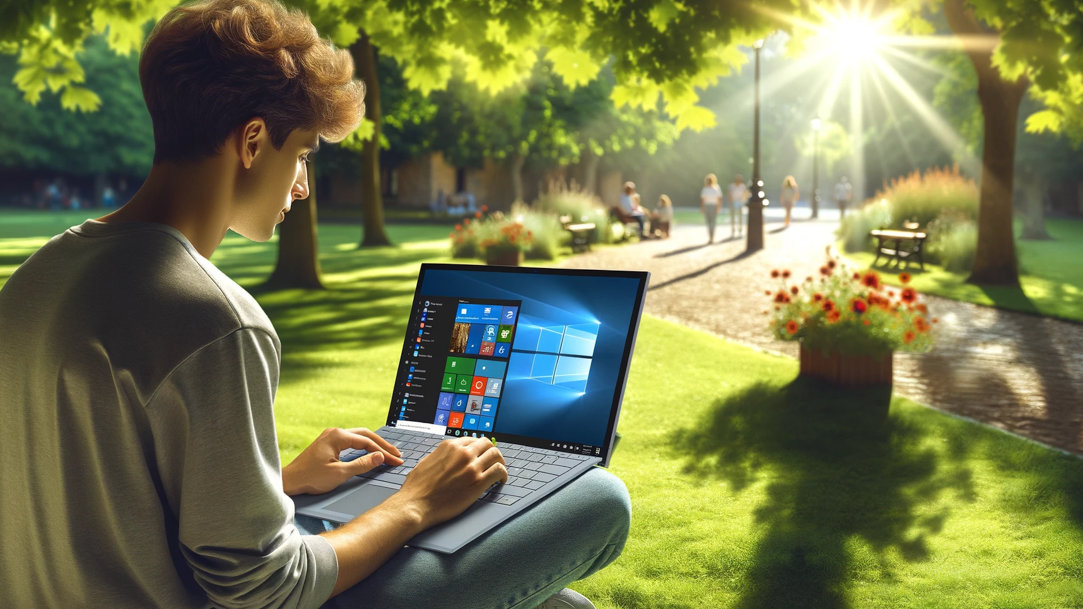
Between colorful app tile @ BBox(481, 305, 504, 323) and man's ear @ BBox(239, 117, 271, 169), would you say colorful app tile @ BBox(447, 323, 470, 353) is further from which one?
man's ear @ BBox(239, 117, 271, 169)

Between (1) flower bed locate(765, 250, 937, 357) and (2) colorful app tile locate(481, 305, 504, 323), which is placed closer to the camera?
(2) colorful app tile locate(481, 305, 504, 323)

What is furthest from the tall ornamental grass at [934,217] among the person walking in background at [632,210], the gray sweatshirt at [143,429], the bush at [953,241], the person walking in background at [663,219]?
the gray sweatshirt at [143,429]

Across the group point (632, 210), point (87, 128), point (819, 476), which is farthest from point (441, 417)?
point (87, 128)

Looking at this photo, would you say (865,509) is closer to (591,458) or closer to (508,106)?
(591,458)

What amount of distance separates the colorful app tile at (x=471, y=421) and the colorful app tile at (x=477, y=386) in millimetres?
55

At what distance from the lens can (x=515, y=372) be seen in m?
2.30

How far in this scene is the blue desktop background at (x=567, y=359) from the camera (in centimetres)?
221

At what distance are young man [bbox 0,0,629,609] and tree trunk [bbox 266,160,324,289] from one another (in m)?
13.9

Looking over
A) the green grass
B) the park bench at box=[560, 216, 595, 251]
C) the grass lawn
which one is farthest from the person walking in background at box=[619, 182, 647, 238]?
the grass lawn

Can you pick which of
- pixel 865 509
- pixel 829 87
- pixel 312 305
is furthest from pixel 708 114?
pixel 829 87

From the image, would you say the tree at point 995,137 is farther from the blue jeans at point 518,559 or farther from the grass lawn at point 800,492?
the blue jeans at point 518,559

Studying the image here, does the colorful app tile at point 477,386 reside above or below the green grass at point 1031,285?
above

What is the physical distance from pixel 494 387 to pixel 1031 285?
16.0m

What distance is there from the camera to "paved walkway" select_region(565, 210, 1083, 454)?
285 inches
